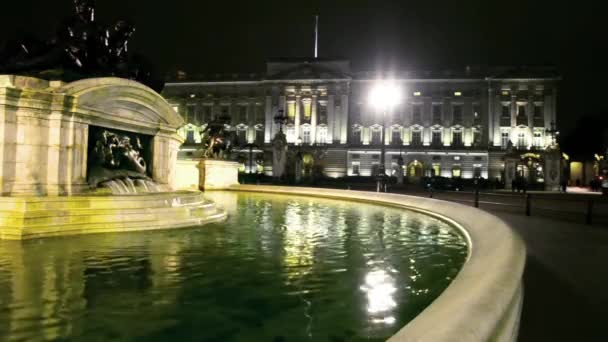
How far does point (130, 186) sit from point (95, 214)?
1941mm

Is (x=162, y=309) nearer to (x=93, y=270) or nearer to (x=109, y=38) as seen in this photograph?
(x=93, y=270)

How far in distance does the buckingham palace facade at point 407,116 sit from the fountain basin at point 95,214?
68434mm

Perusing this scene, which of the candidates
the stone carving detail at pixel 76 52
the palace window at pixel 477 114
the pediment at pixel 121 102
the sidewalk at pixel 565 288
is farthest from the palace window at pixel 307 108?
the sidewalk at pixel 565 288

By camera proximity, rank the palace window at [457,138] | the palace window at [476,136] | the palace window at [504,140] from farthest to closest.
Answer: the palace window at [457,138]
the palace window at [476,136]
the palace window at [504,140]

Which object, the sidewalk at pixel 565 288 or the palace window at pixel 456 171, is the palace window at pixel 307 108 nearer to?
the palace window at pixel 456 171

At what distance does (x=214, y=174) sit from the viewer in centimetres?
2398

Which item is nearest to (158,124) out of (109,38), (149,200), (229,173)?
(109,38)

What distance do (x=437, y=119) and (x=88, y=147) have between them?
77405mm

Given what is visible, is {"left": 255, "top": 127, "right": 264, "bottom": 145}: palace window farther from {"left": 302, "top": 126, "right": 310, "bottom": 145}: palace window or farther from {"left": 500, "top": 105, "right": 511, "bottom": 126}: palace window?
{"left": 500, "top": 105, "right": 511, "bottom": 126}: palace window

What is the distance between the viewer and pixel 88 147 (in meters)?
9.91

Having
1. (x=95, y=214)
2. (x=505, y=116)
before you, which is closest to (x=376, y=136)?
(x=505, y=116)

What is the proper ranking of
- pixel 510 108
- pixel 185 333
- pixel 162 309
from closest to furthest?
1. pixel 185 333
2. pixel 162 309
3. pixel 510 108

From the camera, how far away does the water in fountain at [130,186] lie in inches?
392

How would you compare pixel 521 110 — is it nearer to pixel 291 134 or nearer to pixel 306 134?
pixel 306 134
